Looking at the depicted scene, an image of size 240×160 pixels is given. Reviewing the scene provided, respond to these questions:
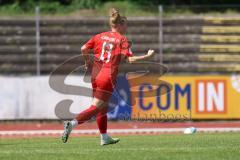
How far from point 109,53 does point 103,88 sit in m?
0.57

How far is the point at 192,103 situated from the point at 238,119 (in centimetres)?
157

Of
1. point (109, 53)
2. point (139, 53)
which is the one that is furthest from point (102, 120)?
point (139, 53)

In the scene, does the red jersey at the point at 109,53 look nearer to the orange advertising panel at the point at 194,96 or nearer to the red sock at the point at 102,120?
the red sock at the point at 102,120

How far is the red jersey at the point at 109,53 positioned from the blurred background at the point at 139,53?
10.3 m

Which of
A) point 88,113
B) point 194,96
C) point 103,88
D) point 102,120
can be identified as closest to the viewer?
point 103,88

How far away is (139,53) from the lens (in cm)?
2802

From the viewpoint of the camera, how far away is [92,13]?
31.0 metres

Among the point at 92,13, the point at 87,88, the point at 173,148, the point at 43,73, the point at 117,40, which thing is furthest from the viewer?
the point at 92,13

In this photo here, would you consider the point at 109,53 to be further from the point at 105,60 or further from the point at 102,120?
the point at 102,120

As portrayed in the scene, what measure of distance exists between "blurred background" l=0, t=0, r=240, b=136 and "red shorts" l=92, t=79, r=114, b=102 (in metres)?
10.3

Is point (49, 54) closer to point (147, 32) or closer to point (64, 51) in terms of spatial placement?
point (64, 51)

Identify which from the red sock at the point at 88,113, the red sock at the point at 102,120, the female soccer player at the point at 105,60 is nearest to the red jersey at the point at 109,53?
the female soccer player at the point at 105,60

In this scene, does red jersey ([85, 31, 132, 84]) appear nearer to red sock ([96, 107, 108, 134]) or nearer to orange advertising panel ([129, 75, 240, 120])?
red sock ([96, 107, 108, 134])

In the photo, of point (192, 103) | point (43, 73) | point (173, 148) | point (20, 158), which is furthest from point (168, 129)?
point (20, 158)
